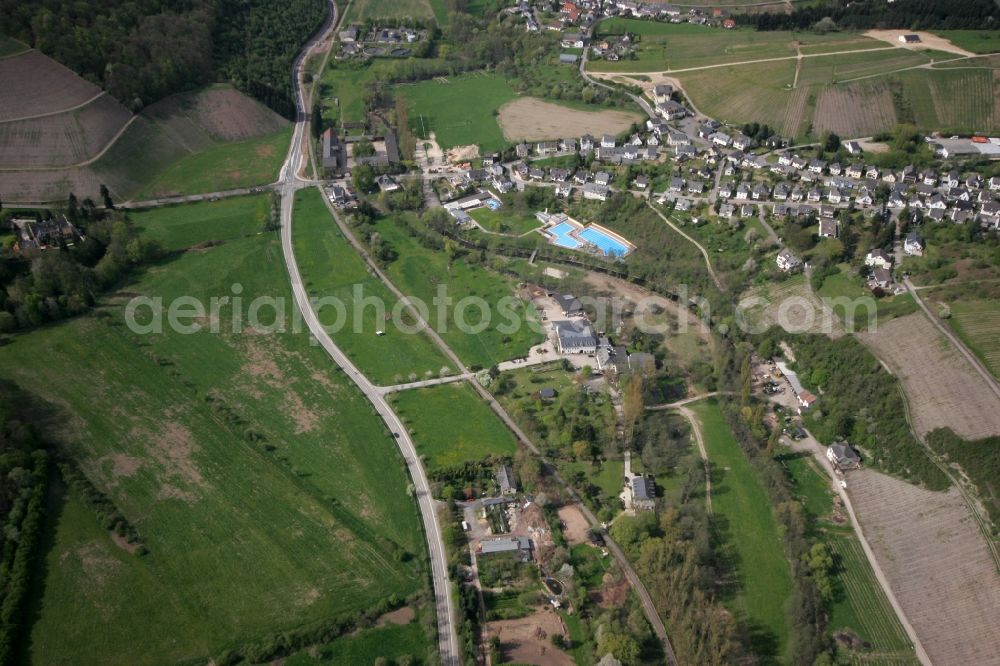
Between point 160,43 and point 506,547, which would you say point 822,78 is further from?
point 160,43

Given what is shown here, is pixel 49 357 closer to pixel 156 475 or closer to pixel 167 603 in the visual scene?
pixel 156 475

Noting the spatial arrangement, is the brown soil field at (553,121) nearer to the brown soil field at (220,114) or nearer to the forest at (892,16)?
the brown soil field at (220,114)

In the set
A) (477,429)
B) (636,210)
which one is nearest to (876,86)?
(636,210)

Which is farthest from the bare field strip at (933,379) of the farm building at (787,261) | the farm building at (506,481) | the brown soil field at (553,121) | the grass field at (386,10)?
the grass field at (386,10)

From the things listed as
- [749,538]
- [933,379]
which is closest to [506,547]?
[749,538]

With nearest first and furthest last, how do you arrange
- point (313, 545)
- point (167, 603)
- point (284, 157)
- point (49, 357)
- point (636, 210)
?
point (167, 603), point (313, 545), point (49, 357), point (636, 210), point (284, 157)

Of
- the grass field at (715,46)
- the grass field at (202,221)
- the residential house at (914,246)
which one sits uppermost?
the grass field at (715,46)

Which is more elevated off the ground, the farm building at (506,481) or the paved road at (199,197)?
the paved road at (199,197)
